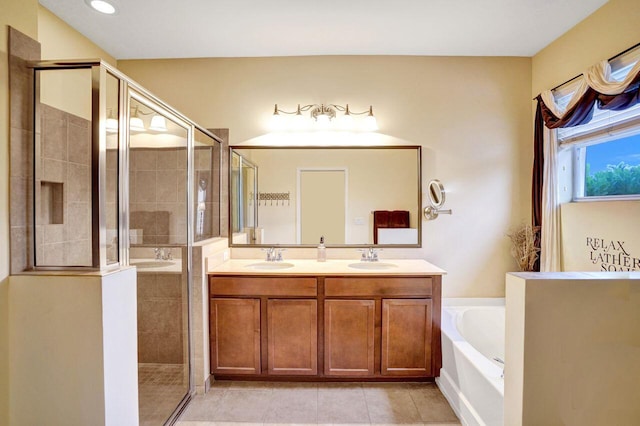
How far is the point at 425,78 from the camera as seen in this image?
277cm

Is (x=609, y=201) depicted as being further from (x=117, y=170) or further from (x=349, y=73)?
(x=117, y=170)

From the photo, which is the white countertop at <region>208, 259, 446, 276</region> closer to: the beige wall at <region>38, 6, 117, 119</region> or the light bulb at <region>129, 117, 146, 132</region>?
the light bulb at <region>129, 117, 146, 132</region>

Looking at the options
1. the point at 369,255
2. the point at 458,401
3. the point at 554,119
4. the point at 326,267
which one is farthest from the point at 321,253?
the point at 554,119

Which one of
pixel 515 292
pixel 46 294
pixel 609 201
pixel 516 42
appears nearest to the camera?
pixel 515 292

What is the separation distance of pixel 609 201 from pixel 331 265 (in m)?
1.96

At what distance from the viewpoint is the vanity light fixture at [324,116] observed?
2750 millimetres

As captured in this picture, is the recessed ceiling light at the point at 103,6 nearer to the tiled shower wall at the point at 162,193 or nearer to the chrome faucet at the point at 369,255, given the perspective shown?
the tiled shower wall at the point at 162,193

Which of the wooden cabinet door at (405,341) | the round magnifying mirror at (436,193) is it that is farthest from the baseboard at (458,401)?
the round magnifying mirror at (436,193)

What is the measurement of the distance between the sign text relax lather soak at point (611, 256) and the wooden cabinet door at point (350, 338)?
61.4 inches

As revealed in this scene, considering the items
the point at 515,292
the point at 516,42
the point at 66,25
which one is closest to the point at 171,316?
the point at 515,292

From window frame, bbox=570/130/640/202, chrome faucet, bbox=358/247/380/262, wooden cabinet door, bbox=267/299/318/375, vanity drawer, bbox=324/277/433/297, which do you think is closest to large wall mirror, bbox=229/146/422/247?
chrome faucet, bbox=358/247/380/262

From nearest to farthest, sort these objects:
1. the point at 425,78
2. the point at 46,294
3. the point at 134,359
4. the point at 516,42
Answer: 1. the point at 46,294
2. the point at 134,359
3. the point at 516,42
4. the point at 425,78

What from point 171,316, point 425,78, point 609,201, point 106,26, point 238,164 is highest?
point 106,26

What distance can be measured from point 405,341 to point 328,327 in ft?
1.88
